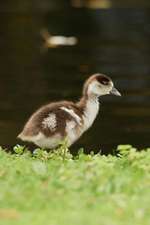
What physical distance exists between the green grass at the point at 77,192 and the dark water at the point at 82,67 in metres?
4.16

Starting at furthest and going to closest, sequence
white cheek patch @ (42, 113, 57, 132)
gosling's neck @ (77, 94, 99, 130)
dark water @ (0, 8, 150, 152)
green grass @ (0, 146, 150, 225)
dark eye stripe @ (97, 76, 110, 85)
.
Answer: dark water @ (0, 8, 150, 152)
dark eye stripe @ (97, 76, 110, 85)
gosling's neck @ (77, 94, 99, 130)
white cheek patch @ (42, 113, 57, 132)
green grass @ (0, 146, 150, 225)

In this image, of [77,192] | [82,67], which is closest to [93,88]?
[77,192]

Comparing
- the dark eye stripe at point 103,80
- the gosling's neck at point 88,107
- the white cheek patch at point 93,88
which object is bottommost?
the gosling's neck at point 88,107

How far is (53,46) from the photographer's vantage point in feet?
75.6

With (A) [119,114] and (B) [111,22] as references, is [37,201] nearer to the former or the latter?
(A) [119,114]

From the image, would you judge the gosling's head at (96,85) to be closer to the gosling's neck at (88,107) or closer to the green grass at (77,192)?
the gosling's neck at (88,107)

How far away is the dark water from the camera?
1380cm

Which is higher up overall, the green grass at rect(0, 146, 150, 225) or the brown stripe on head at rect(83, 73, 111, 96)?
the green grass at rect(0, 146, 150, 225)

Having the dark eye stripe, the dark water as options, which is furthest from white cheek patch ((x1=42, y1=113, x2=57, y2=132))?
the dark water

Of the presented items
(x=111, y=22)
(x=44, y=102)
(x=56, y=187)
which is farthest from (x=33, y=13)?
(x=56, y=187)

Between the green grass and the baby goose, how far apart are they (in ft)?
3.61

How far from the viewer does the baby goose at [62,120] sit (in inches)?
374

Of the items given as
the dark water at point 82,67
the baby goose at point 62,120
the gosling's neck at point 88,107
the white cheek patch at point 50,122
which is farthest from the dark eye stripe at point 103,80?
the dark water at point 82,67

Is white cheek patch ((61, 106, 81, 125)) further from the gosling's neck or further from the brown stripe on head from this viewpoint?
the brown stripe on head
